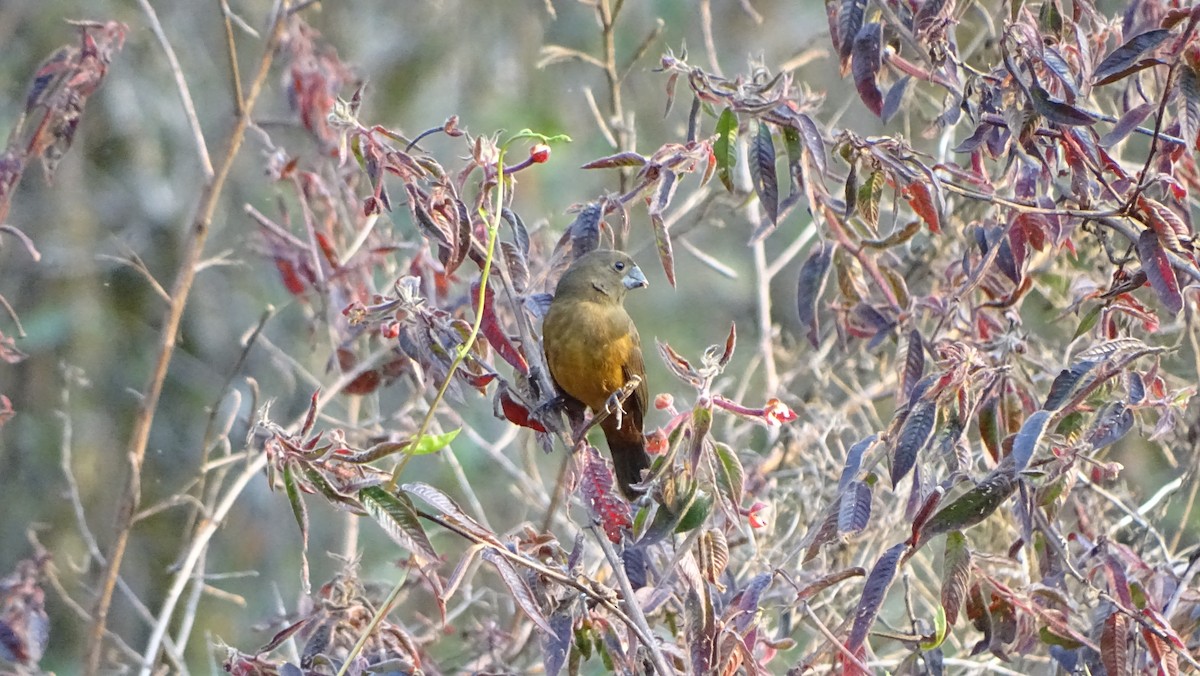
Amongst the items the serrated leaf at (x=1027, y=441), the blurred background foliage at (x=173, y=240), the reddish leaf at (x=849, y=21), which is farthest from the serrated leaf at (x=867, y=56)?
the blurred background foliage at (x=173, y=240)

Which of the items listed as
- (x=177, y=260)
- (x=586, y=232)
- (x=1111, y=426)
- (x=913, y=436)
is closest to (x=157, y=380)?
(x=586, y=232)

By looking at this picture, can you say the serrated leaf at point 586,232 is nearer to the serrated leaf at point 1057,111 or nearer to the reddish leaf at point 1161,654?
the serrated leaf at point 1057,111

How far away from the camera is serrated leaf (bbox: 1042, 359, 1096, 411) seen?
6.93ft

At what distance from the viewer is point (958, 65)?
2557 mm

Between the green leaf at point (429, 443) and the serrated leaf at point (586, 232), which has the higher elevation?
the serrated leaf at point (586, 232)

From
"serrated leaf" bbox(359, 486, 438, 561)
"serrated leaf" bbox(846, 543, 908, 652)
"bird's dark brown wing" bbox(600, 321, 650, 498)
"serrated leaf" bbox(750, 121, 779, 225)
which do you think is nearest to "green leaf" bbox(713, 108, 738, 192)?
"serrated leaf" bbox(750, 121, 779, 225)

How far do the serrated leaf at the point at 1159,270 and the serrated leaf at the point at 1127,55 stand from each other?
0.33 meters

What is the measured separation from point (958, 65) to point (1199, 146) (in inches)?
19.0

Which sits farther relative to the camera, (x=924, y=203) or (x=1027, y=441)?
(x=924, y=203)

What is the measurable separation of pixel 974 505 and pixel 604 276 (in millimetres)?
1801

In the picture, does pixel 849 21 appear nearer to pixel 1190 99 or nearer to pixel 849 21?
pixel 849 21

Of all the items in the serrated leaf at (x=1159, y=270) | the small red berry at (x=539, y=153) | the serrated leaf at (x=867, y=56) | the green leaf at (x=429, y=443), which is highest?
the serrated leaf at (x=867, y=56)

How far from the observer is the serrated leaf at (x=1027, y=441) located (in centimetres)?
189

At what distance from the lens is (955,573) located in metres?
2.04
